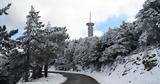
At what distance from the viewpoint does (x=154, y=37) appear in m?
31.6

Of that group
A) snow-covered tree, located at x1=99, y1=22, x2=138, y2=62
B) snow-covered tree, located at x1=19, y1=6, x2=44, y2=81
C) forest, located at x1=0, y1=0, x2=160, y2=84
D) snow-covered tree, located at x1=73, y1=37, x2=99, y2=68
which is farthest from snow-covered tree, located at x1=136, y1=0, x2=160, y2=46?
snow-covered tree, located at x1=73, y1=37, x2=99, y2=68

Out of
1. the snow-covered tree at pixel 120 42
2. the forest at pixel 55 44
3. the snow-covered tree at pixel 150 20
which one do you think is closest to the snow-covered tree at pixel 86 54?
the forest at pixel 55 44

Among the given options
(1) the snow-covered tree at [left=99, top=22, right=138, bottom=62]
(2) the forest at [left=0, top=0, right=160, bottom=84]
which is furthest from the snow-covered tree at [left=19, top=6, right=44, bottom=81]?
(1) the snow-covered tree at [left=99, top=22, right=138, bottom=62]

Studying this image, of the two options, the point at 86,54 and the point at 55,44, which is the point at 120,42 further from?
the point at 86,54

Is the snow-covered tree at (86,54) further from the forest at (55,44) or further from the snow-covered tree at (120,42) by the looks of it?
the snow-covered tree at (120,42)

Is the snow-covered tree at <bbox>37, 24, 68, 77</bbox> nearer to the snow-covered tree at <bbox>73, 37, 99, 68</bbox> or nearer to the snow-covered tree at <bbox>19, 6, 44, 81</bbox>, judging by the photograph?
the snow-covered tree at <bbox>19, 6, 44, 81</bbox>

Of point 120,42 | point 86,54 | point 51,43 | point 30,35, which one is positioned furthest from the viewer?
point 86,54

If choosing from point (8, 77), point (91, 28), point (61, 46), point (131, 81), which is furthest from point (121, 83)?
point (91, 28)

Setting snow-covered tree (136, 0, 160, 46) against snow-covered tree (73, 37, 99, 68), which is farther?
snow-covered tree (73, 37, 99, 68)

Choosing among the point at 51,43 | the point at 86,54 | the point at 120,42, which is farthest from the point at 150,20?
the point at 86,54

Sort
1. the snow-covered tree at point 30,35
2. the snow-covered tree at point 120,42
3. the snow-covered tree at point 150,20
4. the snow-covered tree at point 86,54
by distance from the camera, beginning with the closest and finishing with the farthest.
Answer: the snow-covered tree at point 150,20, the snow-covered tree at point 30,35, the snow-covered tree at point 120,42, the snow-covered tree at point 86,54

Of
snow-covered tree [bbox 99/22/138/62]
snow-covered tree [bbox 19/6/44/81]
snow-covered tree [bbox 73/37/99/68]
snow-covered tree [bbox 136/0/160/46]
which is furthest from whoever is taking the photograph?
snow-covered tree [bbox 73/37/99/68]

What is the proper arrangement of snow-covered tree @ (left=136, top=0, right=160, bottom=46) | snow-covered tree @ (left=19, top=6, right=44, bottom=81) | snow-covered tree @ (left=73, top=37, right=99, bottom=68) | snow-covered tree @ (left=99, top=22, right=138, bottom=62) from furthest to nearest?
1. snow-covered tree @ (left=73, top=37, right=99, bottom=68)
2. snow-covered tree @ (left=99, top=22, right=138, bottom=62)
3. snow-covered tree @ (left=19, top=6, right=44, bottom=81)
4. snow-covered tree @ (left=136, top=0, right=160, bottom=46)

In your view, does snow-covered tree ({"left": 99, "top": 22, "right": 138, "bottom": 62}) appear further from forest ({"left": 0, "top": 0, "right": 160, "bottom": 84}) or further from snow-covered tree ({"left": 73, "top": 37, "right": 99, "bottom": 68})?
snow-covered tree ({"left": 73, "top": 37, "right": 99, "bottom": 68})
